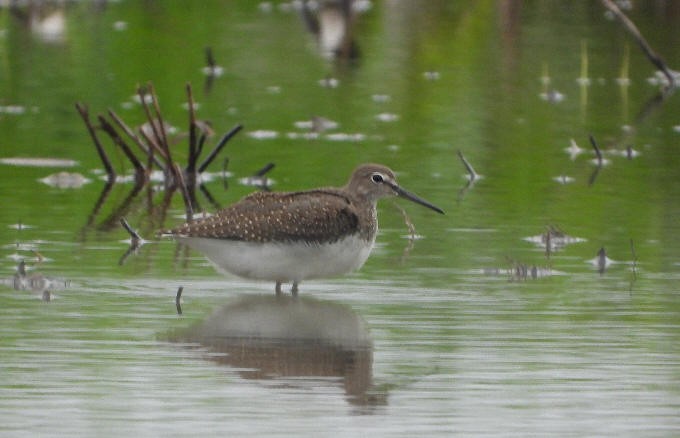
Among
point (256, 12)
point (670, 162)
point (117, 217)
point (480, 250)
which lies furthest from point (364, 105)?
point (256, 12)

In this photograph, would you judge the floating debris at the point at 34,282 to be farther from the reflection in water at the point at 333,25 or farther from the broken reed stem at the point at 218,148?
the reflection in water at the point at 333,25

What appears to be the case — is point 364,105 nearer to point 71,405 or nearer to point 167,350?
point 167,350

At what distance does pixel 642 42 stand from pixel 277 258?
9.22 metres

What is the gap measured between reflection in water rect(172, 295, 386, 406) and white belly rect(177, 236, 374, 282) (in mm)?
146

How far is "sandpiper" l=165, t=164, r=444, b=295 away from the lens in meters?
10.0

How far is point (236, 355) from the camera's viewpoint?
331 inches

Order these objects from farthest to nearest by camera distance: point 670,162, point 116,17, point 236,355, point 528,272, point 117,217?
point 116,17 → point 670,162 → point 117,217 → point 528,272 → point 236,355

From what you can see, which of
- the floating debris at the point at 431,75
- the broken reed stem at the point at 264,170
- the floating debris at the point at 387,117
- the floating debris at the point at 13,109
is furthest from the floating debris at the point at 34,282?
the floating debris at the point at 431,75

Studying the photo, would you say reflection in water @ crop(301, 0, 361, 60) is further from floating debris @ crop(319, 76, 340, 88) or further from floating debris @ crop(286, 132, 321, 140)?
floating debris @ crop(286, 132, 321, 140)

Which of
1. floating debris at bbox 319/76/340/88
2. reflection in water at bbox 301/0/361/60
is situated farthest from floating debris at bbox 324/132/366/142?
reflection in water at bbox 301/0/361/60

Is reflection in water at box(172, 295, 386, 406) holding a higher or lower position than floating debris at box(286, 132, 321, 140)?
higher

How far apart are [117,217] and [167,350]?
436cm

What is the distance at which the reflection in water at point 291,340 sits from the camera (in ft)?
26.5

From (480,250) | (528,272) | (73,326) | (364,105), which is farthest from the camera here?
(364,105)
